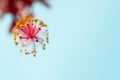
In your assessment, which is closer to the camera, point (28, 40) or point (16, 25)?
point (16, 25)

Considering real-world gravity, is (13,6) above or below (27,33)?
above

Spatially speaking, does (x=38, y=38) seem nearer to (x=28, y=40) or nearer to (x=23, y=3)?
(x=28, y=40)

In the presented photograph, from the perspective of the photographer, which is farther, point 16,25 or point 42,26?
point 42,26

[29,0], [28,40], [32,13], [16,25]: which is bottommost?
[28,40]

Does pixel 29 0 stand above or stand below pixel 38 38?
above

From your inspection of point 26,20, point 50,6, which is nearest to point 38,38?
point 26,20

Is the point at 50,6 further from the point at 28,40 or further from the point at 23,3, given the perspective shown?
the point at 28,40

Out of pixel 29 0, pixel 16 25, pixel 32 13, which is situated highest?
pixel 29 0

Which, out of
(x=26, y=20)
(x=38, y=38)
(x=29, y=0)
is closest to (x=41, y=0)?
(x=29, y=0)
